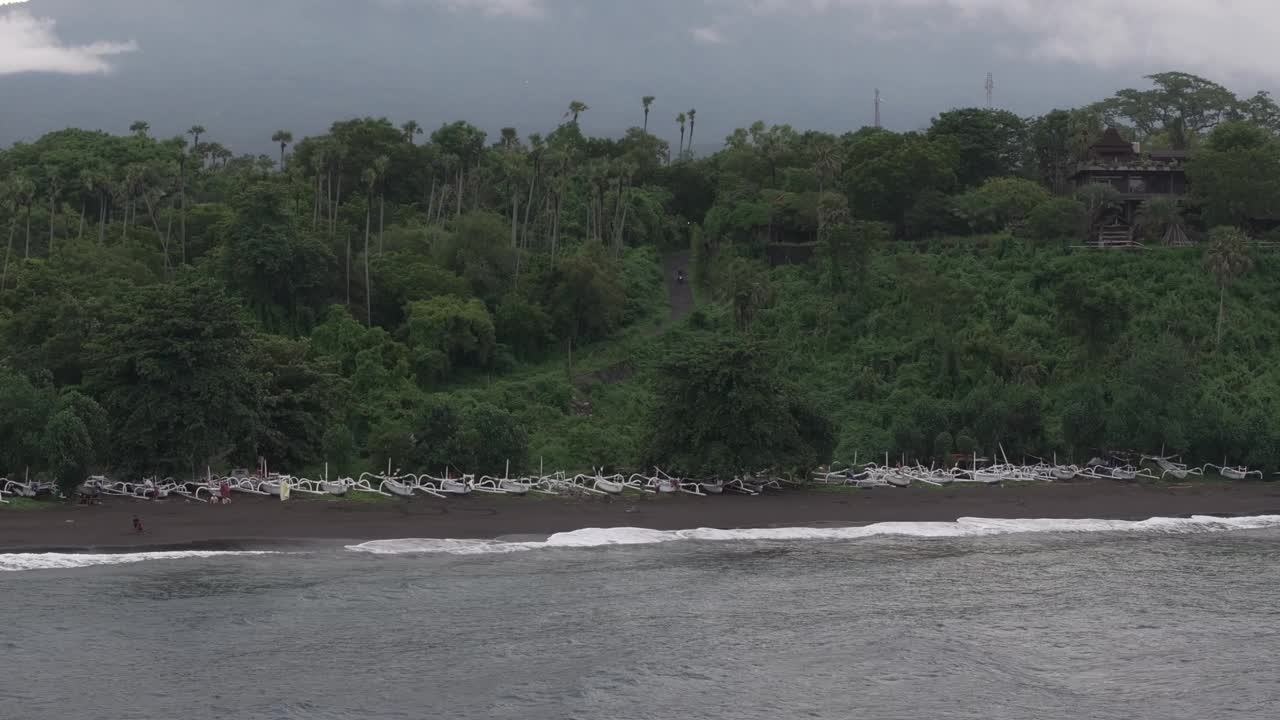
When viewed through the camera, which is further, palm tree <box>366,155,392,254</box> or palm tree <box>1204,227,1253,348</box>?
palm tree <box>366,155,392,254</box>

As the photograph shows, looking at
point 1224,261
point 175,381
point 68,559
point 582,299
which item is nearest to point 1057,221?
point 1224,261

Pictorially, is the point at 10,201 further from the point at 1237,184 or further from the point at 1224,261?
the point at 1237,184

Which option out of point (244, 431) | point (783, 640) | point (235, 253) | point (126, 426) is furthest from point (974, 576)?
point (235, 253)

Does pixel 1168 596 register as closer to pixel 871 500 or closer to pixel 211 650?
pixel 871 500

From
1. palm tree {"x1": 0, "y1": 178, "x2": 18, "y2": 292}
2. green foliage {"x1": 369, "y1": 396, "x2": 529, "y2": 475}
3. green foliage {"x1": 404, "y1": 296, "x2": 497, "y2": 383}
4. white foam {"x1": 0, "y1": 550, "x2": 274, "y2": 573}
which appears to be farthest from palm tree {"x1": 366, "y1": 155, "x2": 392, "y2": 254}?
white foam {"x1": 0, "y1": 550, "x2": 274, "y2": 573}

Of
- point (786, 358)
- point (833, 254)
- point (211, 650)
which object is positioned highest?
point (833, 254)

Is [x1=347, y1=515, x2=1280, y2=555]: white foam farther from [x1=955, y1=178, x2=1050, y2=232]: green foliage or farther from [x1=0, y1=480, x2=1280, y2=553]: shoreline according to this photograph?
[x1=955, y1=178, x2=1050, y2=232]: green foliage
